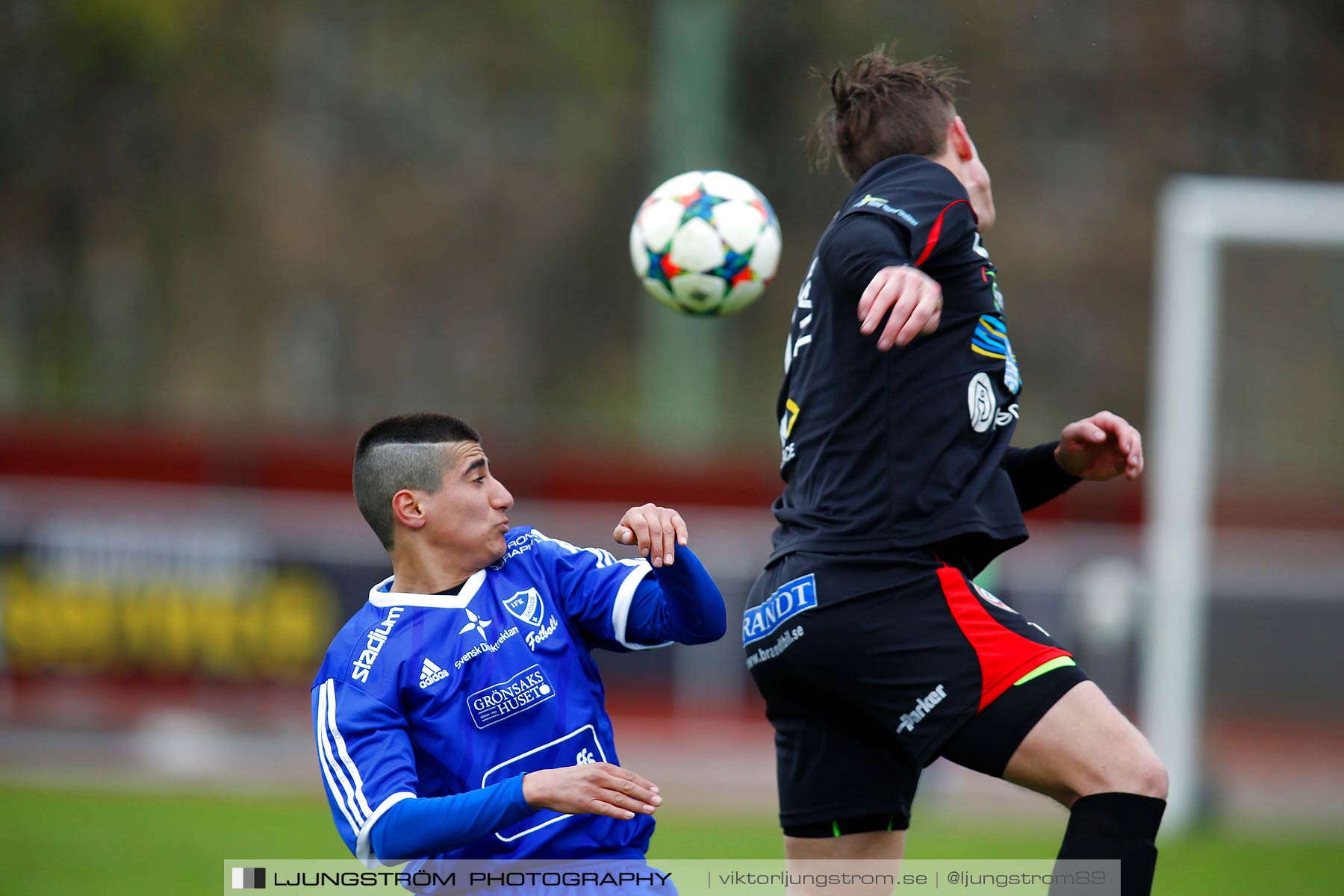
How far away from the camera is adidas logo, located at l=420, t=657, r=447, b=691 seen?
11.4ft

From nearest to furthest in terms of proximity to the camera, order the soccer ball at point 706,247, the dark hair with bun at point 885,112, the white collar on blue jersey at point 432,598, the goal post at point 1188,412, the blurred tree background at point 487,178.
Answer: the white collar on blue jersey at point 432,598
the dark hair with bun at point 885,112
the soccer ball at point 706,247
the goal post at point 1188,412
the blurred tree background at point 487,178

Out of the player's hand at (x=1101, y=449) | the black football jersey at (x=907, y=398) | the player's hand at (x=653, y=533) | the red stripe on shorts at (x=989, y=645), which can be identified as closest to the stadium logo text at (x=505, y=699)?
the player's hand at (x=653, y=533)

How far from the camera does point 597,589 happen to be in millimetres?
3693

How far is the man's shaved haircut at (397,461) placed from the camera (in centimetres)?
366

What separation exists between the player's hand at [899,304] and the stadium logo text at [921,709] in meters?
0.77

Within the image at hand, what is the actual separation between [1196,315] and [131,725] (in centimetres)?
858

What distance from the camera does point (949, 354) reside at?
3.53 m

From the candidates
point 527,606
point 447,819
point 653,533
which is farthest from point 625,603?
point 447,819

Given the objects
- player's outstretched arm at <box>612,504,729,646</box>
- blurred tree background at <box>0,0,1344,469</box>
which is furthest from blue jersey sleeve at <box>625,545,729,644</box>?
blurred tree background at <box>0,0,1344,469</box>

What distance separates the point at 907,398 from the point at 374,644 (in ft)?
4.39

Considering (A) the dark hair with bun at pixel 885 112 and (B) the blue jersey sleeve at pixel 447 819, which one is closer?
(B) the blue jersey sleeve at pixel 447 819

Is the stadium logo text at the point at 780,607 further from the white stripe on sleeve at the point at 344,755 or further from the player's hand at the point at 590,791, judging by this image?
the white stripe on sleeve at the point at 344,755

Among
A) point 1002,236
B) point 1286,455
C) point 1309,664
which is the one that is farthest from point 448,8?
point 1309,664

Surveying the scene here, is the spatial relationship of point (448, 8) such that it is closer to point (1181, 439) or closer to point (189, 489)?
point (189, 489)
